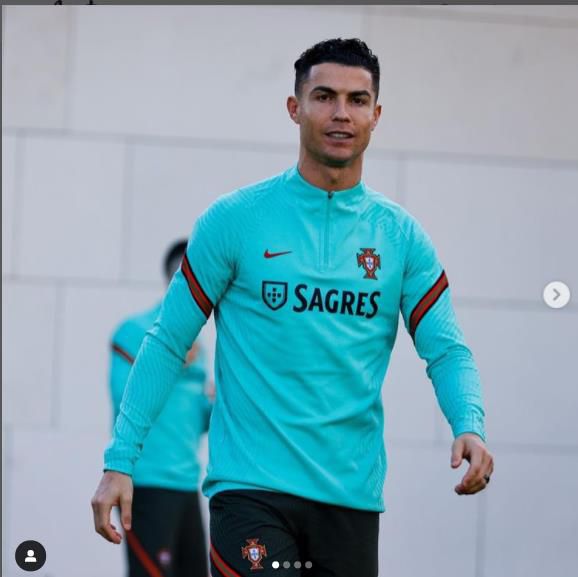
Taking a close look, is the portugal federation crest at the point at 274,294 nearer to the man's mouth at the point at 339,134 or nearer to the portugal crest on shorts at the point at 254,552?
the man's mouth at the point at 339,134

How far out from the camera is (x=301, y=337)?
3.69 metres

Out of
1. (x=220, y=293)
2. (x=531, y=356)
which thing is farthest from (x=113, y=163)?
(x=220, y=293)

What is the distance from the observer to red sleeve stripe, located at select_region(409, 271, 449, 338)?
3.83 meters

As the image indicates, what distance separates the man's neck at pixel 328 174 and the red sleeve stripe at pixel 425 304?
13.1 inches

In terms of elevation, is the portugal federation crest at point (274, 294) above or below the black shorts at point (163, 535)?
above

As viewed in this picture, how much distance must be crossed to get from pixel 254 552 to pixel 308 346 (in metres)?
0.50

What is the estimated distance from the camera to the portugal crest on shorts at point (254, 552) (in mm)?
3537

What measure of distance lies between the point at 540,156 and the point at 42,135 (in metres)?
1.92

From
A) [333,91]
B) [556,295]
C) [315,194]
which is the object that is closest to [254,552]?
[315,194]

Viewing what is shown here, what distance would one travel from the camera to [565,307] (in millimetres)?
6008

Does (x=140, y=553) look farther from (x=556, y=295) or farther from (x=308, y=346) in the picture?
(x=308, y=346)

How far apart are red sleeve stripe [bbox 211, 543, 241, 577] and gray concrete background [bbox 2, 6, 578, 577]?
236 cm

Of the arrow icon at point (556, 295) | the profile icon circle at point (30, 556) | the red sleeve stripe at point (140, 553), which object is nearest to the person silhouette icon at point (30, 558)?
the profile icon circle at point (30, 556)

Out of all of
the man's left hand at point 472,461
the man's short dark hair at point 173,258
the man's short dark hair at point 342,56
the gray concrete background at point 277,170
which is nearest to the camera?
the man's left hand at point 472,461
